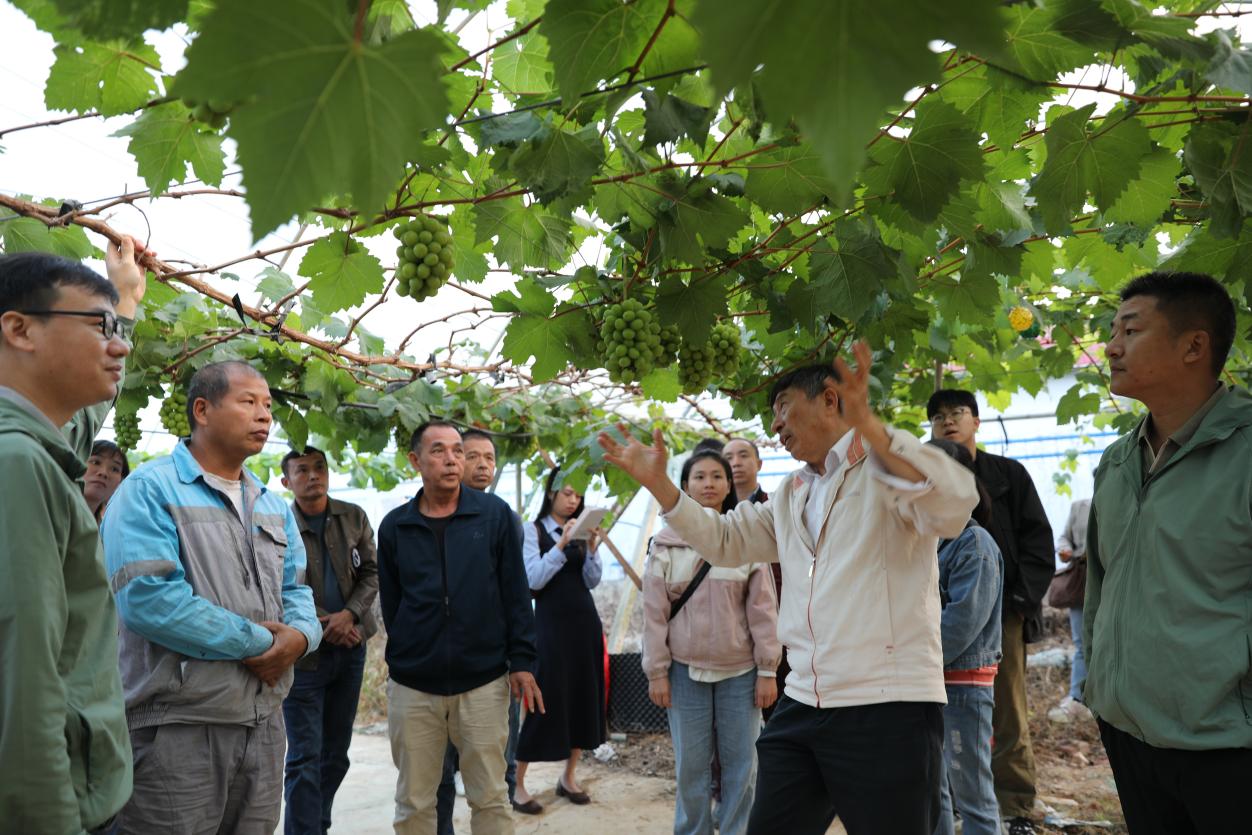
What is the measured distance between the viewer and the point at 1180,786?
1885 millimetres

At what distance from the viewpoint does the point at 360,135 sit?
0.62 m

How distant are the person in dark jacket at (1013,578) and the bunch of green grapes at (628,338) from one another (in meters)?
2.18

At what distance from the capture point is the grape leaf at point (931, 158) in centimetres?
182

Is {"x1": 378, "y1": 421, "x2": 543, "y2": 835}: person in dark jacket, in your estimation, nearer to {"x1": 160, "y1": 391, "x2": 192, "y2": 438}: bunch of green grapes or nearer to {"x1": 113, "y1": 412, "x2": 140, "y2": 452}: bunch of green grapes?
{"x1": 160, "y1": 391, "x2": 192, "y2": 438}: bunch of green grapes

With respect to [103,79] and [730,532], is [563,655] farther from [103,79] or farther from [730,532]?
[103,79]

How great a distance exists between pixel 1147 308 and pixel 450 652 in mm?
2722

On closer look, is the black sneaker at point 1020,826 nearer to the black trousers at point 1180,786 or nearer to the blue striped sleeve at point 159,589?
the black trousers at point 1180,786

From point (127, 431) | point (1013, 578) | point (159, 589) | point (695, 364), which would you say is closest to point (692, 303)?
point (695, 364)

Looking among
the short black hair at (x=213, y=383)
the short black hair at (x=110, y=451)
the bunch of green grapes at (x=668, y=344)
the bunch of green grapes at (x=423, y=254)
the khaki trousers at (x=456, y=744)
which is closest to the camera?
the bunch of green grapes at (x=423, y=254)

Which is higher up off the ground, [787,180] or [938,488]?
[787,180]

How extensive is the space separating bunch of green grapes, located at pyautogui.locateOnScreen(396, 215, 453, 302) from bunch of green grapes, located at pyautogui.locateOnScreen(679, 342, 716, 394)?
92cm

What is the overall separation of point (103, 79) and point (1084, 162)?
82.5 inches

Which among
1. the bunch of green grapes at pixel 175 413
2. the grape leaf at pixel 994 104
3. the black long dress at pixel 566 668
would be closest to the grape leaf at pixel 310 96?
the grape leaf at pixel 994 104

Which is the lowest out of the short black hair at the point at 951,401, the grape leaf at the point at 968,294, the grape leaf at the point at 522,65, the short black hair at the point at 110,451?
the short black hair at the point at 951,401
